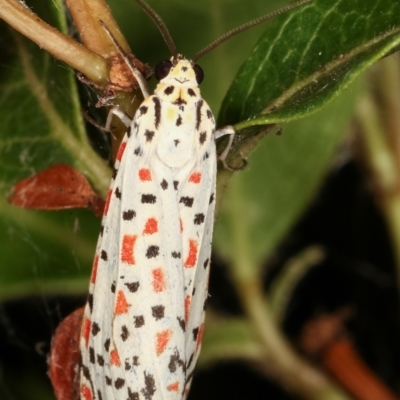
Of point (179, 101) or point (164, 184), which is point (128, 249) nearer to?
point (164, 184)

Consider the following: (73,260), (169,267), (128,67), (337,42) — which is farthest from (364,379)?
(128,67)

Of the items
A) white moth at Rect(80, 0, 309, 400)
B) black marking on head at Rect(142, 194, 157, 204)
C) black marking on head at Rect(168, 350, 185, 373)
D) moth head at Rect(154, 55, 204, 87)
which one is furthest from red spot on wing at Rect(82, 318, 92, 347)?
moth head at Rect(154, 55, 204, 87)

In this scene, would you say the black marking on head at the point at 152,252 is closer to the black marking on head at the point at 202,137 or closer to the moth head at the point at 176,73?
the black marking on head at the point at 202,137

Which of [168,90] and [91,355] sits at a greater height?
[168,90]

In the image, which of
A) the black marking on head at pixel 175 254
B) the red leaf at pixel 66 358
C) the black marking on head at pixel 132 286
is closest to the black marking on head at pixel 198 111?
the black marking on head at pixel 175 254

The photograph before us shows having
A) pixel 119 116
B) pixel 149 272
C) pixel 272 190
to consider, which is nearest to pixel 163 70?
pixel 119 116

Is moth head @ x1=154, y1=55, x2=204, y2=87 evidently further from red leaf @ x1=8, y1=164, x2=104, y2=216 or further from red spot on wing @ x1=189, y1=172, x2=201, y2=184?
red leaf @ x1=8, y1=164, x2=104, y2=216

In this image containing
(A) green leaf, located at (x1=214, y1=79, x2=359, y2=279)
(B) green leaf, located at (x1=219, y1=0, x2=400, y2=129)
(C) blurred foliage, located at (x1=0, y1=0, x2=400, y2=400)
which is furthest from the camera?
(A) green leaf, located at (x1=214, y1=79, x2=359, y2=279)

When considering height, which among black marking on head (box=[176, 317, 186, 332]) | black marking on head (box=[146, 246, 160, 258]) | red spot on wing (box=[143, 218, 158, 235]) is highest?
red spot on wing (box=[143, 218, 158, 235])
